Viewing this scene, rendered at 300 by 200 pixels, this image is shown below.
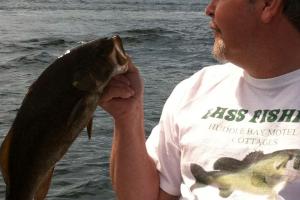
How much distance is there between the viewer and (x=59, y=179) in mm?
8297

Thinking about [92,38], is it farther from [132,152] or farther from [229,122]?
[229,122]

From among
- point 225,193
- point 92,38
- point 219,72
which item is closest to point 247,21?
point 219,72

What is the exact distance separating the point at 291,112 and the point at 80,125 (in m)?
0.99

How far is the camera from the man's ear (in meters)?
3.37

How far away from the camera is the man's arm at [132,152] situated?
333 cm

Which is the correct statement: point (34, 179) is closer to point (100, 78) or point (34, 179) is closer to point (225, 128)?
point (100, 78)

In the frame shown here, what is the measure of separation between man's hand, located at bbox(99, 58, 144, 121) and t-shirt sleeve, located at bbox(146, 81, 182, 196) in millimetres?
280

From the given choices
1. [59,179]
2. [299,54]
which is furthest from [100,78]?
[59,179]

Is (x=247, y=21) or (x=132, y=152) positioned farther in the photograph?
(x=132, y=152)

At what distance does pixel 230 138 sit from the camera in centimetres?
327

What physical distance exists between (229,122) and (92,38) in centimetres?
A: 1764

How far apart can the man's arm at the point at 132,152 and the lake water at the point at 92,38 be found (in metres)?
4.14

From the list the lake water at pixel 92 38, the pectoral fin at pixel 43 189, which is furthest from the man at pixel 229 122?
the lake water at pixel 92 38

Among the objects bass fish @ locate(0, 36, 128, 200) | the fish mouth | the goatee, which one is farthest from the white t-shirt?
bass fish @ locate(0, 36, 128, 200)
